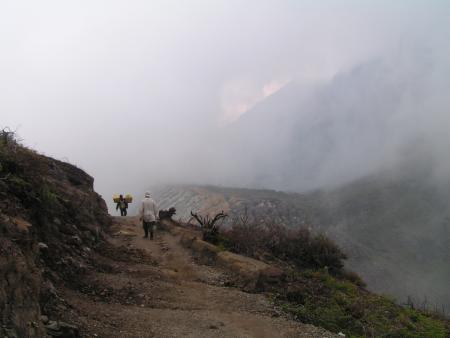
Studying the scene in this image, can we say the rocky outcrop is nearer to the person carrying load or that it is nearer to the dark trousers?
the dark trousers

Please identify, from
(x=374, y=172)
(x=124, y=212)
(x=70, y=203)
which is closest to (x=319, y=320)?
(x=70, y=203)

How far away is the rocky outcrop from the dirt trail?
22.2 inches

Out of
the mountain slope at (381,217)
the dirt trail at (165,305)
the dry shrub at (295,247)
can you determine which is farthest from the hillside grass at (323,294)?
the mountain slope at (381,217)

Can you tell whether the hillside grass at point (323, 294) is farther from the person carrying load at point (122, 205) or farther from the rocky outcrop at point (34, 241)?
the person carrying load at point (122, 205)

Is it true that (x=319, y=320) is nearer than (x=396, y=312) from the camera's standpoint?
Yes

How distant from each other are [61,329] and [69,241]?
4.89 m

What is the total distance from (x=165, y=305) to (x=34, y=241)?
3195 mm

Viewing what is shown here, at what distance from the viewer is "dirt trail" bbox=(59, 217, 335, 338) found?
22.9 ft

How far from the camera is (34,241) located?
6.50 meters

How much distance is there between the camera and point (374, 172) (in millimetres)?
72000

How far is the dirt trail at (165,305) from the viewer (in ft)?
22.9

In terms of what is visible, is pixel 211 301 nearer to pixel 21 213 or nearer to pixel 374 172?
pixel 21 213

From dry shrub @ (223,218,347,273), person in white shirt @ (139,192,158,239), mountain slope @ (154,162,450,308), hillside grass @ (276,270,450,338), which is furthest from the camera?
mountain slope @ (154,162,450,308)

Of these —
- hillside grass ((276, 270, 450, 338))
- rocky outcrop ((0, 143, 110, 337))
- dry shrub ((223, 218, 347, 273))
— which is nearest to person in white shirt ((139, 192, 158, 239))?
rocky outcrop ((0, 143, 110, 337))
